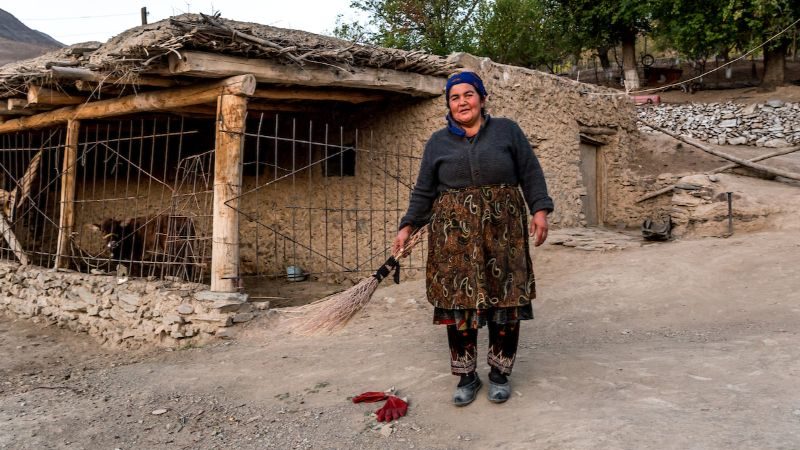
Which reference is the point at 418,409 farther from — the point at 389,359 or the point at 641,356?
the point at 641,356

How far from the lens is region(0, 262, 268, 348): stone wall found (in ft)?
16.1

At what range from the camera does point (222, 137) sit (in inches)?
194

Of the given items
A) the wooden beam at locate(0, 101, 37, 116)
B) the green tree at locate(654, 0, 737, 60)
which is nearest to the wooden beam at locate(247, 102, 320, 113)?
the wooden beam at locate(0, 101, 37, 116)

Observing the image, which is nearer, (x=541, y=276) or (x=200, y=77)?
(x=200, y=77)

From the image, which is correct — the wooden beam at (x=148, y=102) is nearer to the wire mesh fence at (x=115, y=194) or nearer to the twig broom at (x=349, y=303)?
the wire mesh fence at (x=115, y=194)

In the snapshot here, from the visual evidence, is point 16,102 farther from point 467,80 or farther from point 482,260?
point 482,260

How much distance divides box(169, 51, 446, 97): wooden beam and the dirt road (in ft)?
6.47

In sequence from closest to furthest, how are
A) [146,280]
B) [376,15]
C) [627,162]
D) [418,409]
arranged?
[418,409] < [146,280] < [627,162] < [376,15]

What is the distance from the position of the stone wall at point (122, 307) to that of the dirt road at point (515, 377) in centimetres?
21

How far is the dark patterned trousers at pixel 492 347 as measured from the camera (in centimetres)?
269

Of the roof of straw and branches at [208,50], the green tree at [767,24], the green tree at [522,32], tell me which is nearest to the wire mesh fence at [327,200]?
the roof of straw and branches at [208,50]

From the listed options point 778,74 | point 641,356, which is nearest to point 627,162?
point 641,356

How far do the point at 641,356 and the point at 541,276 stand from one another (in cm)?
254

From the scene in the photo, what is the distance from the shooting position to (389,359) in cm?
371
